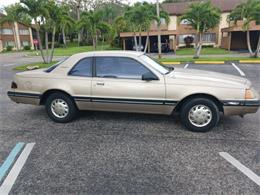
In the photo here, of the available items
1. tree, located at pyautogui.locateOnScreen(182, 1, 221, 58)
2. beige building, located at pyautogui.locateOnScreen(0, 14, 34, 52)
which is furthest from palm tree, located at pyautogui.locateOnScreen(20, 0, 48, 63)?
beige building, located at pyautogui.locateOnScreen(0, 14, 34, 52)

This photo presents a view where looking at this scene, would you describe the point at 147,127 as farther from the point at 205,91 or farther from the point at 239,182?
the point at 239,182

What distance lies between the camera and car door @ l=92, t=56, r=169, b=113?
4258mm

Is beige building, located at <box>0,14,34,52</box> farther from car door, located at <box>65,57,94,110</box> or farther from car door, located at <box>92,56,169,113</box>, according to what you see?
car door, located at <box>92,56,169,113</box>

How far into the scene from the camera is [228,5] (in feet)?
108

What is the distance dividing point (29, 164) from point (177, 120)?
3065 millimetres

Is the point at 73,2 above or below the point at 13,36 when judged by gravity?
above

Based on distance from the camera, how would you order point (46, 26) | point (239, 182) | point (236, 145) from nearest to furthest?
point (239, 182), point (236, 145), point (46, 26)

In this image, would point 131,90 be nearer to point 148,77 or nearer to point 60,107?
point 148,77

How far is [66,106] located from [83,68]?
2.98ft

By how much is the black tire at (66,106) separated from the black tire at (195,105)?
230cm

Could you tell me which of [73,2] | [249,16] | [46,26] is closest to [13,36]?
[73,2]

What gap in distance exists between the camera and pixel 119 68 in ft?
14.6

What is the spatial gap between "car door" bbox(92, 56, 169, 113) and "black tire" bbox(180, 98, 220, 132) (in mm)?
428

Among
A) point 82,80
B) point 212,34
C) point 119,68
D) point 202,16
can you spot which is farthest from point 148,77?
point 212,34
